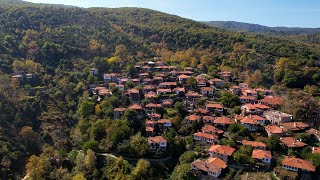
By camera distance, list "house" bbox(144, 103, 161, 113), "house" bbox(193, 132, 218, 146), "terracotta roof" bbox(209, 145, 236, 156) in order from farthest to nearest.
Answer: "house" bbox(144, 103, 161, 113)
"house" bbox(193, 132, 218, 146)
"terracotta roof" bbox(209, 145, 236, 156)

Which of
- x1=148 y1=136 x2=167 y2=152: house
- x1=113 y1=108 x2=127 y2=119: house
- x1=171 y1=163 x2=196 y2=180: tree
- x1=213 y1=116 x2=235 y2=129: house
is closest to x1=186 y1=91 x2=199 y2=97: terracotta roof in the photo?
x1=213 y1=116 x2=235 y2=129: house

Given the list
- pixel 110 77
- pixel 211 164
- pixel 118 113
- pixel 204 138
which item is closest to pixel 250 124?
pixel 204 138

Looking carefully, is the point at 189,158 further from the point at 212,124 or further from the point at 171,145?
the point at 212,124

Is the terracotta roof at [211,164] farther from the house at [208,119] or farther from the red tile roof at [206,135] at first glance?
the house at [208,119]

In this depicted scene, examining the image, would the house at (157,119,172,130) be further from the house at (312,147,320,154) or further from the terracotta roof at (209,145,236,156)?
the house at (312,147,320,154)

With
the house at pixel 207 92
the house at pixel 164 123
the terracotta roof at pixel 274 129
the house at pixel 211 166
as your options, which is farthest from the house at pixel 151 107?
the terracotta roof at pixel 274 129

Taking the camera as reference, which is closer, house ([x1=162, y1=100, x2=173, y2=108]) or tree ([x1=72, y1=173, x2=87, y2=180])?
tree ([x1=72, y1=173, x2=87, y2=180])
